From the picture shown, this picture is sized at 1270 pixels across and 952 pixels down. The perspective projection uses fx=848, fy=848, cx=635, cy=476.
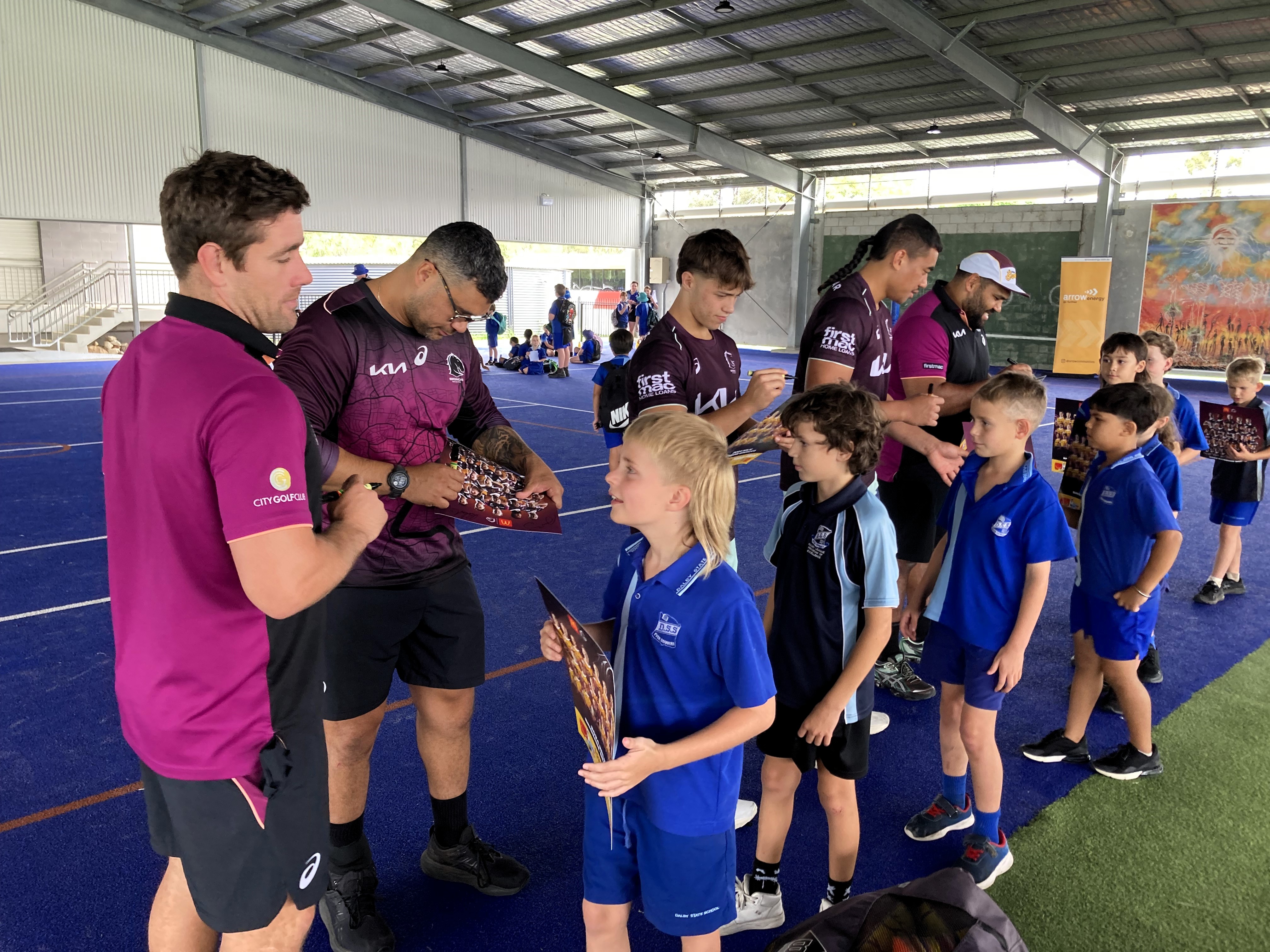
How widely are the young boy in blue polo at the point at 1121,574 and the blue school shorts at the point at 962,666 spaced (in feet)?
2.86

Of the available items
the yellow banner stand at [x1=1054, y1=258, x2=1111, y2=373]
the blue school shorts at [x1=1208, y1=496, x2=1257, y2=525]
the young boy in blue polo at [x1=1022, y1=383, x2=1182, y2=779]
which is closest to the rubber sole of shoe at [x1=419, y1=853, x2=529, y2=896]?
the young boy in blue polo at [x1=1022, y1=383, x2=1182, y2=779]

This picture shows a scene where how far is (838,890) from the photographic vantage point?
8.50ft

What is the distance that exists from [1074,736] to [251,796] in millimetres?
3359

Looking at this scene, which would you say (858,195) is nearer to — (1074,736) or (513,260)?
(513,260)

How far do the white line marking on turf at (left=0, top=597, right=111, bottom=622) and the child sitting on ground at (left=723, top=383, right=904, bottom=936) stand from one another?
13.6 ft

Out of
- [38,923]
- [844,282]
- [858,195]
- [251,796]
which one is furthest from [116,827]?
[858,195]

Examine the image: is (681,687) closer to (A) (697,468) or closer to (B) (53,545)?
(A) (697,468)

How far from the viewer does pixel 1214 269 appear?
19078 millimetres

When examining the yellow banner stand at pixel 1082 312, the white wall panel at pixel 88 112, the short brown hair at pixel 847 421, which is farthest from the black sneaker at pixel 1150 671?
the white wall panel at pixel 88 112

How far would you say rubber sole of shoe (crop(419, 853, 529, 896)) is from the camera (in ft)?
9.05

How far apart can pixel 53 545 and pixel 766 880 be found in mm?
6099

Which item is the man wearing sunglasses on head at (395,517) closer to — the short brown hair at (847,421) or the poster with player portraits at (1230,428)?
the short brown hair at (847,421)

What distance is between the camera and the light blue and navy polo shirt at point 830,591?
2.45 meters

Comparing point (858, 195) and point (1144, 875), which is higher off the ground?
point (858, 195)
